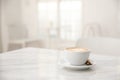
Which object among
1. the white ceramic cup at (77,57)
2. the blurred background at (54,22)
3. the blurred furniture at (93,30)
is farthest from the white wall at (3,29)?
the white ceramic cup at (77,57)

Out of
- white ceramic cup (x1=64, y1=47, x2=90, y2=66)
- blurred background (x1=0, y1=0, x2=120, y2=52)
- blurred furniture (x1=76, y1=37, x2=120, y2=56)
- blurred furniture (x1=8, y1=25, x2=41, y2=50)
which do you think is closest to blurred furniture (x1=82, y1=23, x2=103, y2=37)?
blurred background (x1=0, y1=0, x2=120, y2=52)

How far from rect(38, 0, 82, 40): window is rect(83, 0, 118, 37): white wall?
0.17 m

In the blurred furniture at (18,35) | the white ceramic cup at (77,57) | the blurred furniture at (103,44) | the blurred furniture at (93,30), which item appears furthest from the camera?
the blurred furniture at (18,35)

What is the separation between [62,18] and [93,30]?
699 mm

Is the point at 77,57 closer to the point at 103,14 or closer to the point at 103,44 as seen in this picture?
the point at 103,44

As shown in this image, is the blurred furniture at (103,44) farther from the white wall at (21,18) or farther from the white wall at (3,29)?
the white wall at (3,29)

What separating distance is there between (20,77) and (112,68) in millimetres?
450

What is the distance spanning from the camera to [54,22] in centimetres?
428

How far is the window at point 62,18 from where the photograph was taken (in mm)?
4059

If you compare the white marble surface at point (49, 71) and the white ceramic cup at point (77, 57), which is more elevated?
the white ceramic cup at point (77, 57)

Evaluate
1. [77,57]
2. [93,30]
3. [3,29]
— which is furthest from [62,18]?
[77,57]

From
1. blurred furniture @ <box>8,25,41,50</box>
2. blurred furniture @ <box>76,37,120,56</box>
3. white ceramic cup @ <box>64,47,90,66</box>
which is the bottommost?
blurred furniture @ <box>8,25,41,50</box>

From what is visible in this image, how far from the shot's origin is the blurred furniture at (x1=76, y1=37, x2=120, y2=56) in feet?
5.52

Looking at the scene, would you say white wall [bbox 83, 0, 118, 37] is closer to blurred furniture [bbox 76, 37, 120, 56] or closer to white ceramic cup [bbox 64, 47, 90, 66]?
blurred furniture [bbox 76, 37, 120, 56]
